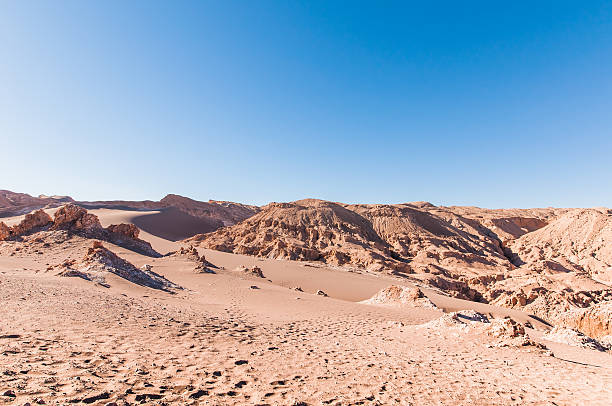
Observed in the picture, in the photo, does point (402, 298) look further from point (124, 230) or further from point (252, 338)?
point (124, 230)

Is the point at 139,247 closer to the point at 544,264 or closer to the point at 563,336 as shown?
the point at 563,336

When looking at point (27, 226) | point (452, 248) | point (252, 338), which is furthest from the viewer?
point (452, 248)

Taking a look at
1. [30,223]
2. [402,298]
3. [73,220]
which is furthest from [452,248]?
[30,223]

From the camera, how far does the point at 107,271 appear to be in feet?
37.3

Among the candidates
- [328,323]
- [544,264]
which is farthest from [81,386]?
[544,264]

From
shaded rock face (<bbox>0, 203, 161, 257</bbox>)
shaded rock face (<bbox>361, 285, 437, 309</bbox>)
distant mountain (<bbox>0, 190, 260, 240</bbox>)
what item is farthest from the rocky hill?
distant mountain (<bbox>0, 190, 260, 240</bbox>)

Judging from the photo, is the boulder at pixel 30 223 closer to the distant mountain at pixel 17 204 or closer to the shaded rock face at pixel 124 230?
the shaded rock face at pixel 124 230

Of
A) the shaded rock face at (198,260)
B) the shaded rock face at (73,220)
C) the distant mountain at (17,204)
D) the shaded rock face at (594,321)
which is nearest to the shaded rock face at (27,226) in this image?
the shaded rock face at (73,220)

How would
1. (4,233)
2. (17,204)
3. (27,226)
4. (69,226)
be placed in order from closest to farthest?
1. (4,233)
2. (27,226)
3. (69,226)
4. (17,204)

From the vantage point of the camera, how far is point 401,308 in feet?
41.9

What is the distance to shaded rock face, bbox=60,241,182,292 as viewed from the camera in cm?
1066

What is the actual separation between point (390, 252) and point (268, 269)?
1979 centimetres

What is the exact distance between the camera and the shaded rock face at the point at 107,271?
1066 cm

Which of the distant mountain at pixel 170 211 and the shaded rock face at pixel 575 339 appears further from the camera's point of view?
the distant mountain at pixel 170 211
